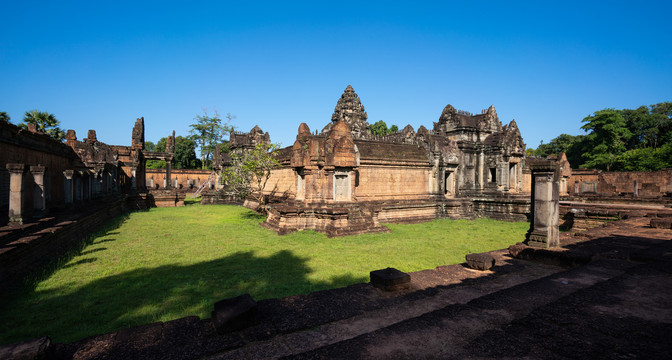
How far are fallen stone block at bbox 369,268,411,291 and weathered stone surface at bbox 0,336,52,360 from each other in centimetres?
425

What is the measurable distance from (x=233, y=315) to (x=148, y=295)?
3.12m

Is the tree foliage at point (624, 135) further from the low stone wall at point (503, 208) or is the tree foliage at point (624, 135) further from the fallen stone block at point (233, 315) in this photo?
the fallen stone block at point (233, 315)

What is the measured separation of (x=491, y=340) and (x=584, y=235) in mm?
9389

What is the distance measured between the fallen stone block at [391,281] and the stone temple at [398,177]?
6.37 meters

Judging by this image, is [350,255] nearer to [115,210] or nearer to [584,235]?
[584,235]

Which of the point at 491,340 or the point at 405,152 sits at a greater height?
the point at 405,152

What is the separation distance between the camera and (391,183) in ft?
58.0

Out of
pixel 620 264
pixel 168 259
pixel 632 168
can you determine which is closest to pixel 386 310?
pixel 620 264

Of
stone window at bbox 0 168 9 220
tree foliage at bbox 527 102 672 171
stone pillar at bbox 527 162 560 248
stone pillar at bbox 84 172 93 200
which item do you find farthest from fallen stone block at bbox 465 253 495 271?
tree foliage at bbox 527 102 672 171

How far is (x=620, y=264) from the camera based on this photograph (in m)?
6.32

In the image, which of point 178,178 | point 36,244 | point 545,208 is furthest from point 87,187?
point 178,178

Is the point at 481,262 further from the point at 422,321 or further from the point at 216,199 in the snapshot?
the point at 216,199

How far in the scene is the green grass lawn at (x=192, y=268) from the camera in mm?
4887

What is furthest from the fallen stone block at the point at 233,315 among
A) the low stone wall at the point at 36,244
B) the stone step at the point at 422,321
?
the low stone wall at the point at 36,244
